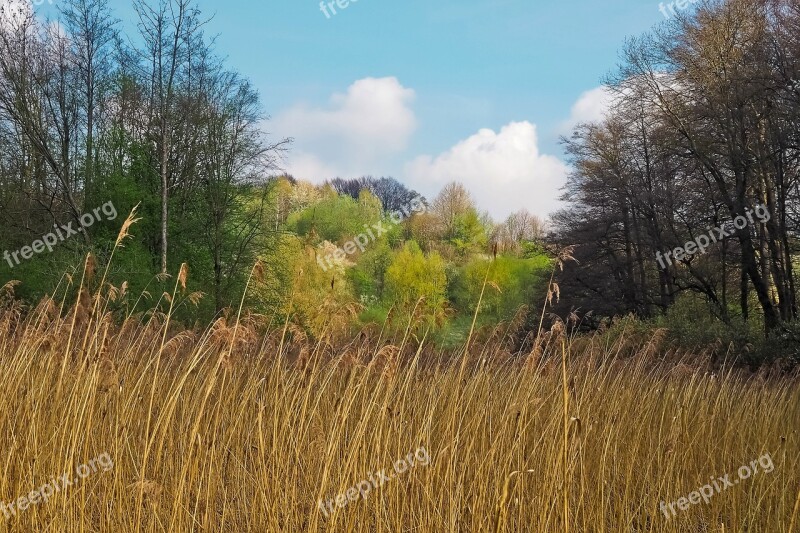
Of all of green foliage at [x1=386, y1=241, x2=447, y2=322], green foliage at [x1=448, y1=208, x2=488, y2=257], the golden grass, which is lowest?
the golden grass

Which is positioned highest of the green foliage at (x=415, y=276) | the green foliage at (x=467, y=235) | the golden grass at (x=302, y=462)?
the green foliage at (x=467, y=235)

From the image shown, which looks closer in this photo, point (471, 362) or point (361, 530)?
point (361, 530)

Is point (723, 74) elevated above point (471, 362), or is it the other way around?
point (723, 74)

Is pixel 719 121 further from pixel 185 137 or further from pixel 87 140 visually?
pixel 87 140

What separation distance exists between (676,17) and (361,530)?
21256 millimetres

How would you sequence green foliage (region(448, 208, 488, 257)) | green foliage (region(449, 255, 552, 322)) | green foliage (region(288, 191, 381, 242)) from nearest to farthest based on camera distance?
green foliage (region(449, 255, 552, 322)) < green foliage (region(288, 191, 381, 242)) < green foliage (region(448, 208, 488, 257))

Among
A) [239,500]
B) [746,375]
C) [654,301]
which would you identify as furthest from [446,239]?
[239,500]

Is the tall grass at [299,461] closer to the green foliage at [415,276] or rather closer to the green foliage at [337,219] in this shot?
the green foliage at [415,276]

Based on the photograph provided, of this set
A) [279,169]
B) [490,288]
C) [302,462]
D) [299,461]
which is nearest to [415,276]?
[490,288]

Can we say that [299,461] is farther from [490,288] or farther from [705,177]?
[490,288]

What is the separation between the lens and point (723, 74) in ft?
63.4

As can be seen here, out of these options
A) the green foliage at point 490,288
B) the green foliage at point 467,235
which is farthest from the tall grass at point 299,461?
the green foliage at point 467,235

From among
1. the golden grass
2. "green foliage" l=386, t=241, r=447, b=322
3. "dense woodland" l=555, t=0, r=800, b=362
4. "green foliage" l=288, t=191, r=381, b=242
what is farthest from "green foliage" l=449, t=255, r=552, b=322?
the golden grass

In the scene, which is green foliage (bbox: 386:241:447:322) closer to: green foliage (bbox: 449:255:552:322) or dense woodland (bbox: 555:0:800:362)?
green foliage (bbox: 449:255:552:322)
